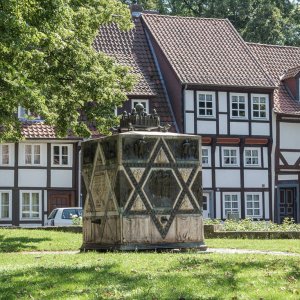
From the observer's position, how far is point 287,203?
45938mm

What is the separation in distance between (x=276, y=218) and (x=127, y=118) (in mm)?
27668

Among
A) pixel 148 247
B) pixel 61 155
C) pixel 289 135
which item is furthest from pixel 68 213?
pixel 148 247

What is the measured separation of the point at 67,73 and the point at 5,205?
54.7ft

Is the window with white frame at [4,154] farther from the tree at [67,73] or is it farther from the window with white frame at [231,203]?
the tree at [67,73]

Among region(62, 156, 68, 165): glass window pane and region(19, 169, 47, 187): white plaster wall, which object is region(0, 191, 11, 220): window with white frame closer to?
region(19, 169, 47, 187): white plaster wall

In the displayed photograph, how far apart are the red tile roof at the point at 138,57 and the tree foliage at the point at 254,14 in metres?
12.6

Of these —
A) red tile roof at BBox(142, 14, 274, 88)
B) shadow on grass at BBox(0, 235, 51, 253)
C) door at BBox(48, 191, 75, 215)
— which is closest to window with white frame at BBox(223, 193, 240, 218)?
red tile roof at BBox(142, 14, 274, 88)

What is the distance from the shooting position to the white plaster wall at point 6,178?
41.3 m

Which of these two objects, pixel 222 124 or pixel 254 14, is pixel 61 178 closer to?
pixel 222 124

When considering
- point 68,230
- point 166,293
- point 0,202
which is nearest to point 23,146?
point 0,202

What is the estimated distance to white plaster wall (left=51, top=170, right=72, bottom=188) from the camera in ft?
137

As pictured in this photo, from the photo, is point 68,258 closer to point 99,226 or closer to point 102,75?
point 99,226

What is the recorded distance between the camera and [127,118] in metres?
18.5

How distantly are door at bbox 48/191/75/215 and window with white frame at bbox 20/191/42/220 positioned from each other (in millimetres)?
550
